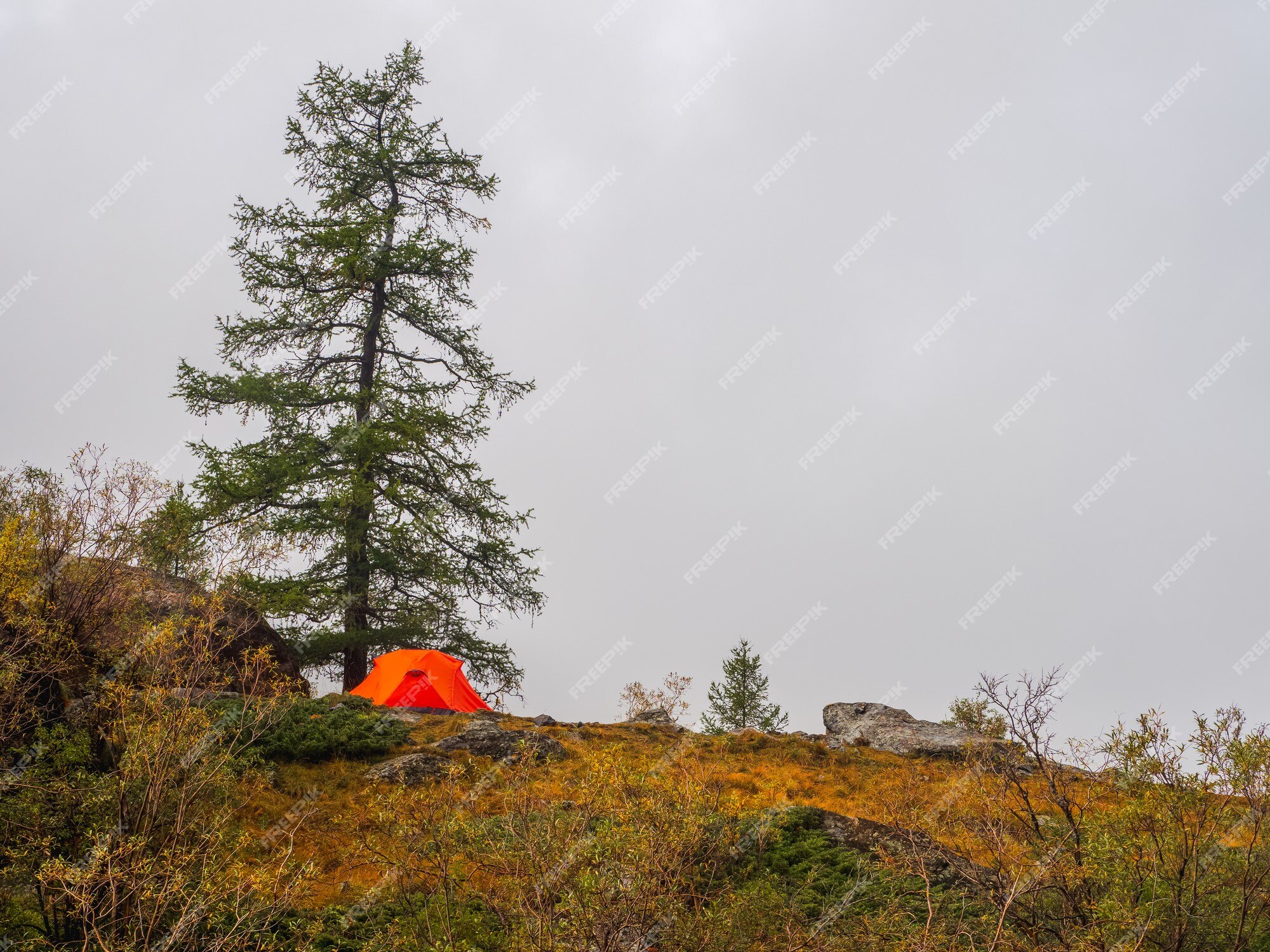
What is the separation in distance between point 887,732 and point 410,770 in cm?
1226

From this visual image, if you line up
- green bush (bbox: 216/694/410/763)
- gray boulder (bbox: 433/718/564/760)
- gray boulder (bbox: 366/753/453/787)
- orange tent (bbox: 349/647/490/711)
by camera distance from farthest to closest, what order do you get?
orange tent (bbox: 349/647/490/711) < gray boulder (bbox: 433/718/564/760) < green bush (bbox: 216/694/410/763) < gray boulder (bbox: 366/753/453/787)

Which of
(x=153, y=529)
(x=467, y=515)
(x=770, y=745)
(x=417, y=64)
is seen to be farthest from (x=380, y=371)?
(x=770, y=745)

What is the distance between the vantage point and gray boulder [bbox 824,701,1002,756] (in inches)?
702

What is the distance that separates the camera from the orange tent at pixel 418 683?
58.1ft

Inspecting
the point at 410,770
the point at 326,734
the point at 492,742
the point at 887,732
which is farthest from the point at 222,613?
the point at 887,732

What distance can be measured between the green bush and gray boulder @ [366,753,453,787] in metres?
0.61

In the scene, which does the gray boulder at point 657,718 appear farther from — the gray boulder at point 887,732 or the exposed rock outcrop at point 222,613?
the exposed rock outcrop at point 222,613

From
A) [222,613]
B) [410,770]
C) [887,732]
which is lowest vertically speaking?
[410,770]

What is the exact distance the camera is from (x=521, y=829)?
643 cm

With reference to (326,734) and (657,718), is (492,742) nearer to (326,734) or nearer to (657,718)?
(326,734)

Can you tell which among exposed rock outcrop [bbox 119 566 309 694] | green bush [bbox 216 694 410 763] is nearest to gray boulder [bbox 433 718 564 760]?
green bush [bbox 216 694 410 763]

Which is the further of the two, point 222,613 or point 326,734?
point 326,734

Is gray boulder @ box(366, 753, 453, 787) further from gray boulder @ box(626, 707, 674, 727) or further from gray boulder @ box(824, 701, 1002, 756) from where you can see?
gray boulder @ box(824, 701, 1002, 756)

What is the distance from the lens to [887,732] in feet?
62.3
